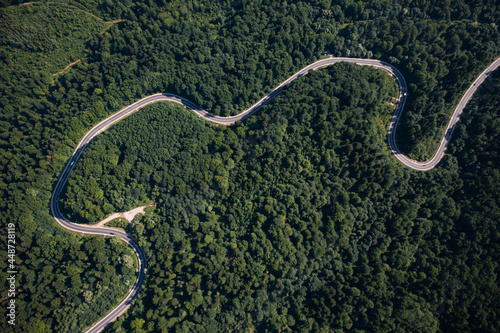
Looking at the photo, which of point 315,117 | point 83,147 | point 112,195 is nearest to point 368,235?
point 315,117

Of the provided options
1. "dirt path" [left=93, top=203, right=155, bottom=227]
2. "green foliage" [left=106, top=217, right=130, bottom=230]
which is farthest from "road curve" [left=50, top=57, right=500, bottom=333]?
"dirt path" [left=93, top=203, right=155, bottom=227]

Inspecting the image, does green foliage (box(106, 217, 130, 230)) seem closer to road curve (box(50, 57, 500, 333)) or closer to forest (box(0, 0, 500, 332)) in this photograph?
road curve (box(50, 57, 500, 333))

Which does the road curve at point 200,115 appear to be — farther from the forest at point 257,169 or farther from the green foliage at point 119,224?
the forest at point 257,169

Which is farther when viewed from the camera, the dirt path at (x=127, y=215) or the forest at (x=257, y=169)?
the dirt path at (x=127, y=215)

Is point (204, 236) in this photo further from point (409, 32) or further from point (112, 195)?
point (409, 32)

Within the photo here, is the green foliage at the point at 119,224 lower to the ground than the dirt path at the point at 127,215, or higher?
lower

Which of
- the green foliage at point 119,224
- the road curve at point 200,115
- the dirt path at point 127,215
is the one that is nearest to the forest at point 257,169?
the road curve at point 200,115

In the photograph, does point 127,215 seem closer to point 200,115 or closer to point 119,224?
point 119,224
